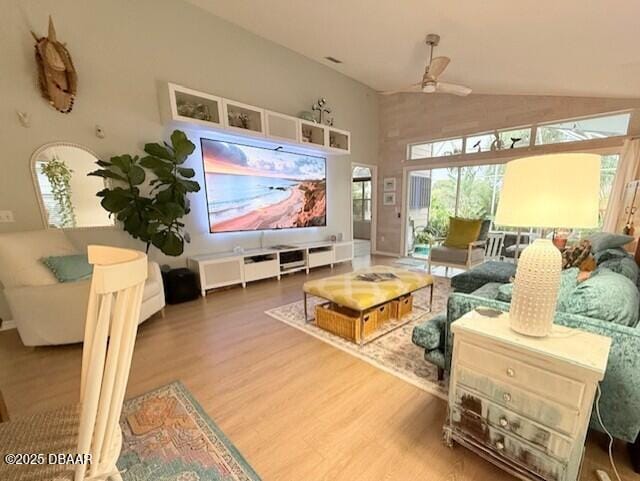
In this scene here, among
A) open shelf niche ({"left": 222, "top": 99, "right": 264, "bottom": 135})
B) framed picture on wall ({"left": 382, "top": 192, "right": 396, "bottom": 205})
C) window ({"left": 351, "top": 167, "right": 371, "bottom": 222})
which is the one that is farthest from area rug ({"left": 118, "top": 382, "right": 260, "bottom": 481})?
window ({"left": 351, "top": 167, "right": 371, "bottom": 222})

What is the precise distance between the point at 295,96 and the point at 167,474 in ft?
15.7

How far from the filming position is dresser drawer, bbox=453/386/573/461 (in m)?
1.03

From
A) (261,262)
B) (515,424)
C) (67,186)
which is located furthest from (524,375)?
(67,186)

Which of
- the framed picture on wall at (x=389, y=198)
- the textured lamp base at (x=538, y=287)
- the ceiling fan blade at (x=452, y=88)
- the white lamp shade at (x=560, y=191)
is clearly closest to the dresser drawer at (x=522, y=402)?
the textured lamp base at (x=538, y=287)

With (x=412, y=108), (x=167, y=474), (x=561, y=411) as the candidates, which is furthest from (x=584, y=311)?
(x=412, y=108)

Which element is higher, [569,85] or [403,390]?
[569,85]

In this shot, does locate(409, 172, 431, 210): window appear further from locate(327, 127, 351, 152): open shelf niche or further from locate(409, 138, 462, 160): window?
locate(327, 127, 351, 152): open shelf niche

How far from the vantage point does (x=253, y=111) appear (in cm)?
382

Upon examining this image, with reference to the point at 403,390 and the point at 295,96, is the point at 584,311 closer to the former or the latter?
the point at 403,390

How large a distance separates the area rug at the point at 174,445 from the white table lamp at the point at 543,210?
54.3 inches

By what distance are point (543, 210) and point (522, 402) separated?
775mm

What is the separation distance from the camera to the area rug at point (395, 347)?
1865 millimetres

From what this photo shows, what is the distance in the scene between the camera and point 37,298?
2102 millimetres

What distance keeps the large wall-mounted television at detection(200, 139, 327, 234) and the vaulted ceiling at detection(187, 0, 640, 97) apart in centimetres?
163
